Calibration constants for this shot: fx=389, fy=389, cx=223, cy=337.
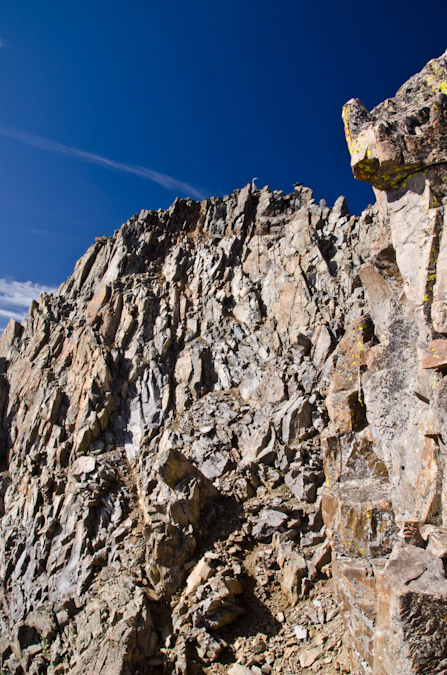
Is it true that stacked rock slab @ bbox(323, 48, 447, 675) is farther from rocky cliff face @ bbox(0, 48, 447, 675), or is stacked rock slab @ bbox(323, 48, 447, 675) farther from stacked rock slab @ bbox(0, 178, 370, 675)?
stacked rock slab @ bbox(0, 178, 370, 675)

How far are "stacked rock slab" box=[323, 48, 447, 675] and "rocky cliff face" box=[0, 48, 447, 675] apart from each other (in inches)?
1.6

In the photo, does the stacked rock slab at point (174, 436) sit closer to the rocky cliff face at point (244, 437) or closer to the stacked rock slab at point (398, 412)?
the rocky cliff face at point (244, 437)

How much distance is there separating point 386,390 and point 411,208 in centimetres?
377

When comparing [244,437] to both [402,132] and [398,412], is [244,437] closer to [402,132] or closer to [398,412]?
[398,412]

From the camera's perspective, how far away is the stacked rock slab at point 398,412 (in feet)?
19.6

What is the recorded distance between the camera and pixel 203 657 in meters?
13.1

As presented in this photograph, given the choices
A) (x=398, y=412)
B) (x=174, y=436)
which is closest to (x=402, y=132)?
(x=398, y=412)

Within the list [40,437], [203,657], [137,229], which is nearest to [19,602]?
[40,437]

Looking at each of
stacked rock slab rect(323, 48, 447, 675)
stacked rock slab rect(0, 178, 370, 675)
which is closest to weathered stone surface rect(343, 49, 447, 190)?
stacked rock slab rect(323, 48, 447, 675)

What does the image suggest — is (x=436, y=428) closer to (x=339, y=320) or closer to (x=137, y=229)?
(x=339, y=320)

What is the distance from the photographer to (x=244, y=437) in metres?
24.0

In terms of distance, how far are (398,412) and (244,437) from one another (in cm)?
1672

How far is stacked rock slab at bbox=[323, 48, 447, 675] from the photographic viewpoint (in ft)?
19.6

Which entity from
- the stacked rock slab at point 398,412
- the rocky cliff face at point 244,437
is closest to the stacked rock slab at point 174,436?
the rocky cliff face at point 244,437
